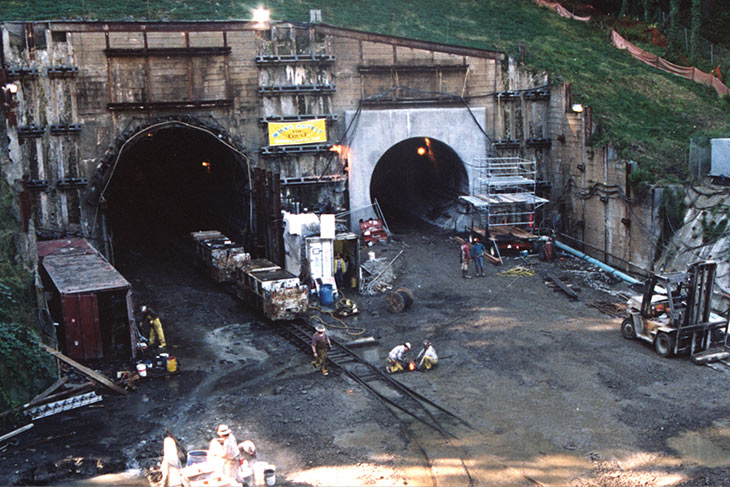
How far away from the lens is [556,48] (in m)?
46.6

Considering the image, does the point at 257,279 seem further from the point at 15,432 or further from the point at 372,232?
the point at 15,432

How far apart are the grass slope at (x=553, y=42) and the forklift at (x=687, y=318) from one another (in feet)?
34.0

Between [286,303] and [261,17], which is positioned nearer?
[286,303]

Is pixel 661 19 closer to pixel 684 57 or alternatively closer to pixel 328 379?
pixel 684 57

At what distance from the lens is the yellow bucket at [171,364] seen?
23539 millimetres

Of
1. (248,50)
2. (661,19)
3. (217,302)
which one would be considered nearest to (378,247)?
(217,302)

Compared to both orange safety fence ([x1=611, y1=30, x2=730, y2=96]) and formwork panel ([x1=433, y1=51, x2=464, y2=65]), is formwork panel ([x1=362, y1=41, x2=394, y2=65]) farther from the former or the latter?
orange safety fence ([x1=611, y1=30, x2=730, y2=96])

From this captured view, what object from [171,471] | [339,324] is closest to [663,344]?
[339,324]

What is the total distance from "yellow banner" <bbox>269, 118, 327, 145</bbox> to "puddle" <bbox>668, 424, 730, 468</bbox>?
2421 centimetres

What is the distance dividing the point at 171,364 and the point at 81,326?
10.9 feet

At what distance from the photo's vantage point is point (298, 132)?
38.0m

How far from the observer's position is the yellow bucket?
23539 millimetres

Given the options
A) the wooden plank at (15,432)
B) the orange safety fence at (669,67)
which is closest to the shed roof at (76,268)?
the wooden plank at (15,432)

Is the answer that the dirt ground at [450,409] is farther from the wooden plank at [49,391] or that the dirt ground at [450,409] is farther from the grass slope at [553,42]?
the grass slope at [553,42]
